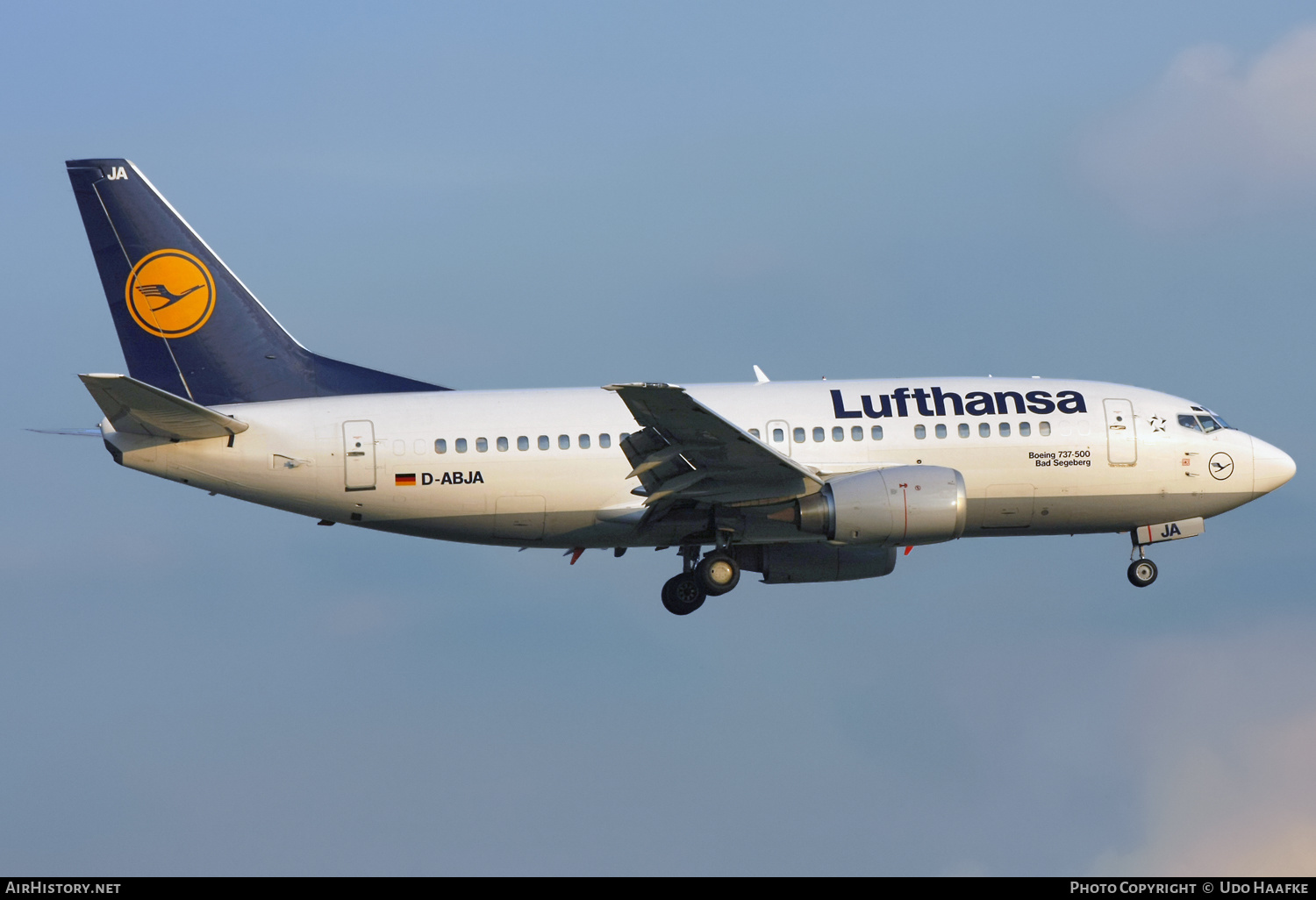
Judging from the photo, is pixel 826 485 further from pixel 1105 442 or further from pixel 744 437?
pixel 1105 442

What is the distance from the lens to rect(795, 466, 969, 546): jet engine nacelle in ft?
102

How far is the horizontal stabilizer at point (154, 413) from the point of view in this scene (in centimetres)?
2932

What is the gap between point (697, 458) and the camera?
31.2 metres

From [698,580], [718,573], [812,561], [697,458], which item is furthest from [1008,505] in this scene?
[697,458]

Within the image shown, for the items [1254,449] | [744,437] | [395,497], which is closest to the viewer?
[744,437]

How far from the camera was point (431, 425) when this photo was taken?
32.7 metres

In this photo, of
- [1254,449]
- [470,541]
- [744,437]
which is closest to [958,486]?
[744,437]

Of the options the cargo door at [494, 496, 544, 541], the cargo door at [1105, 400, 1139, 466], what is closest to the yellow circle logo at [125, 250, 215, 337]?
the cargo door at [494, 496, 544, 541]

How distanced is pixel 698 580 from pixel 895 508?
509cm

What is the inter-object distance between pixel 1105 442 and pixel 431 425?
1490 centimetres

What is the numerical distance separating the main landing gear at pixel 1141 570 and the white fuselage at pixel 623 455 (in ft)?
3.61

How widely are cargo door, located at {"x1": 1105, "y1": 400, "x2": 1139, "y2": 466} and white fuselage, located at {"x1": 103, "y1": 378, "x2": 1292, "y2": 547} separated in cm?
4

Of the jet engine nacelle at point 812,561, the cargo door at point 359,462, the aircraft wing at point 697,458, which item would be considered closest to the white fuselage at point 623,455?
the cargo door at point 359,462

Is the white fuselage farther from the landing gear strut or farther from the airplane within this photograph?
the landing gear strut
